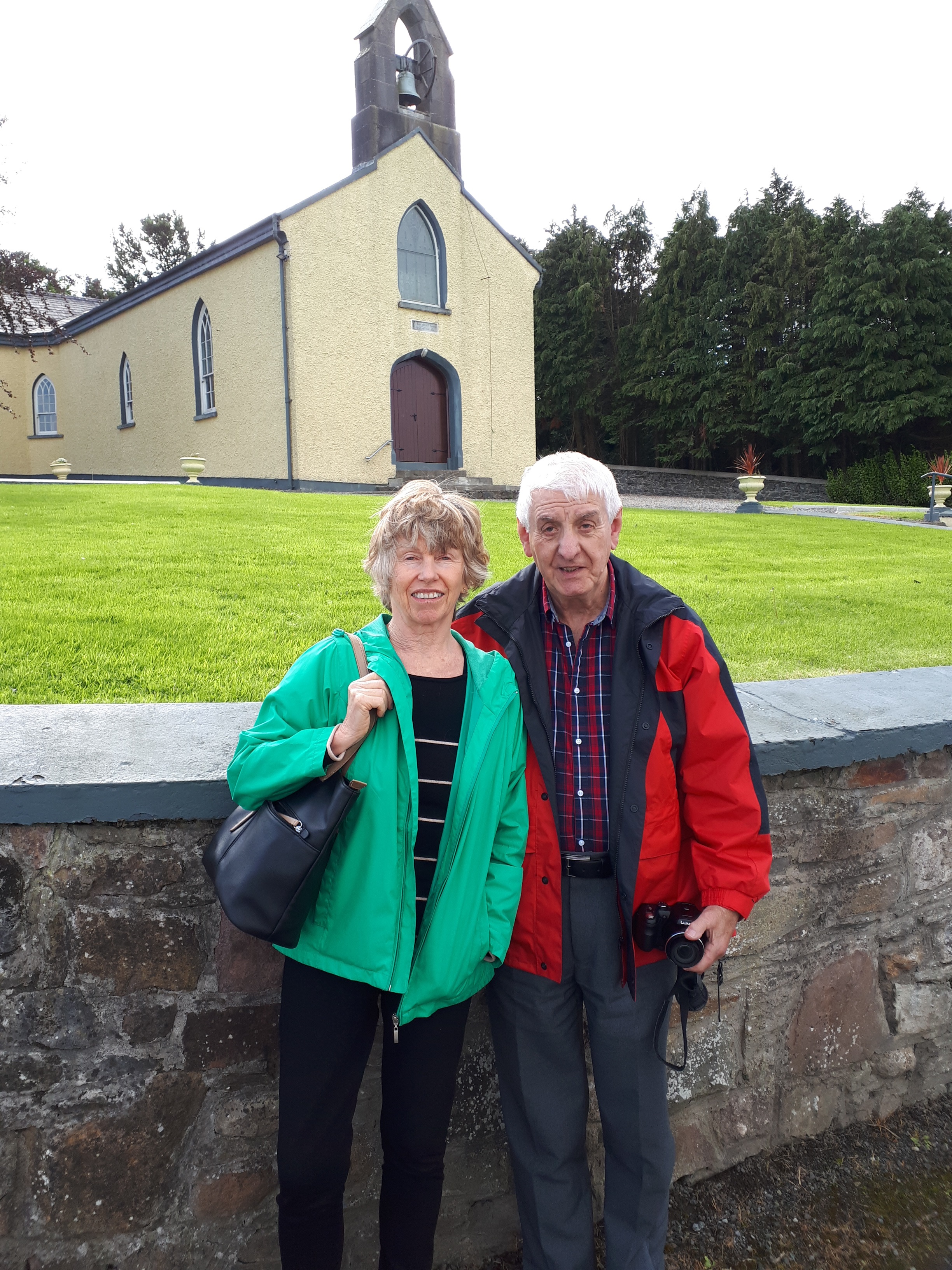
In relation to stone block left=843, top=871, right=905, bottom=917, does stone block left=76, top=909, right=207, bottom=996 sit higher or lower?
higher

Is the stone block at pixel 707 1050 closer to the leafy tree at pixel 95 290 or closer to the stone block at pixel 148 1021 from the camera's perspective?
the stone block at pixel 148 1021

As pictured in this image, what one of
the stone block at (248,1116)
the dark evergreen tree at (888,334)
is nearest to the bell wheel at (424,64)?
the dark evergreen tree at (888,334)

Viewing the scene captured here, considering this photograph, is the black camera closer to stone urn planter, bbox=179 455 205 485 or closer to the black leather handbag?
the black leather handbag

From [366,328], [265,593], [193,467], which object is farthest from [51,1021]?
[366,328]

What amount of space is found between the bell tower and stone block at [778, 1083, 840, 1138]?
62.7ft

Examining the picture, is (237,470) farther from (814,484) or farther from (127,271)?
(127,271)

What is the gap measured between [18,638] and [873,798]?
149 inches

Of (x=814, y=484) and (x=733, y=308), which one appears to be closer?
(x=814, y=484)

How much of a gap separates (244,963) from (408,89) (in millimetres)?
20809

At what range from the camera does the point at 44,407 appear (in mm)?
25469

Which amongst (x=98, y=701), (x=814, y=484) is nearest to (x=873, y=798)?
(x=98, y=701)

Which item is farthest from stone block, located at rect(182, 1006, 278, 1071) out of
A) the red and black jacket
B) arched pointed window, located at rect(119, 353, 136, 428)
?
arched pointed window, located at rect(119, 353, 136, 428)

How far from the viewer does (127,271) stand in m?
40.5

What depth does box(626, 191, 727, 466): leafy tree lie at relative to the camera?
32031 millimetres
